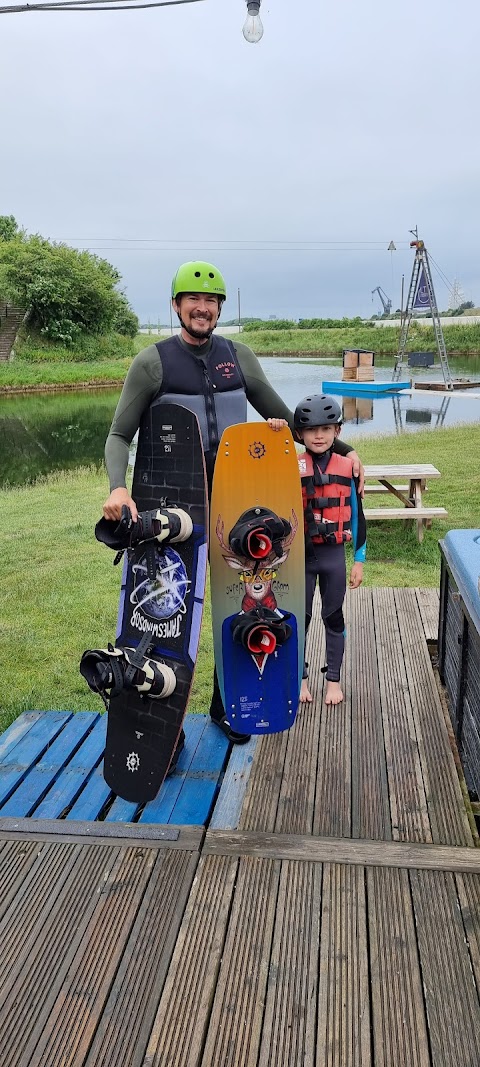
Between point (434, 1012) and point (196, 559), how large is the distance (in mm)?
1858

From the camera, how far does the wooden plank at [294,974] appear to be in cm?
190

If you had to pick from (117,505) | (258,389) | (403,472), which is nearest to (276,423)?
(258,389)

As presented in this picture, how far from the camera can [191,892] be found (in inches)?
96.5

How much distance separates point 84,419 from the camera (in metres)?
22.8

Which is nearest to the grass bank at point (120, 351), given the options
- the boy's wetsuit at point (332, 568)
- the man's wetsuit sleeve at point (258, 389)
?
the man's wetsuit sleeve at point (258, 389)

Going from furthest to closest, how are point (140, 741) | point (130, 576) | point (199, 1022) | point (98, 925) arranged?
point (130, 576) < point (140, 741) < point (98, 925) < point (199, 1022)

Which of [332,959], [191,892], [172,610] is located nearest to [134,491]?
[172,610]

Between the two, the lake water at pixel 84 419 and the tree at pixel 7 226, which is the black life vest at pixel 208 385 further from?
the tree at pixel 7 226

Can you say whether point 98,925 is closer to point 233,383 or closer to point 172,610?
point 172,610

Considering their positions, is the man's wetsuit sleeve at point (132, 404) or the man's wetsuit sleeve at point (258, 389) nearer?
the man's wetsuit sleeve at point (132, 404)

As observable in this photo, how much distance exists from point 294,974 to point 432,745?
4.80 ft

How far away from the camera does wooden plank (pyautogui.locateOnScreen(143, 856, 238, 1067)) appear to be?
6.29 ft

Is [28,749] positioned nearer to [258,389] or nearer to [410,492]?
[258,389]

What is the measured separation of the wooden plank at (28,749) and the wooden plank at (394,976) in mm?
1638
